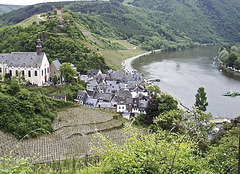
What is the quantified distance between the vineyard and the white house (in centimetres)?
754

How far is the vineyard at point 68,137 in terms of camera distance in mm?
15828

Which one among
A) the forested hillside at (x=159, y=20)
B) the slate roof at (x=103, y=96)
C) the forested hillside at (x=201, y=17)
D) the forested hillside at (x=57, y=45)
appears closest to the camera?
the slate roof at (x=103, y=96)

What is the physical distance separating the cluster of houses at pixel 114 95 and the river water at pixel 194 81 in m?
6.01

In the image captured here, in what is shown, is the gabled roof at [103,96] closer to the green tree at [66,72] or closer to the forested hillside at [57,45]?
the green tree at [66,72]

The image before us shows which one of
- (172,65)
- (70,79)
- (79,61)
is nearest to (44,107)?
(70,79)

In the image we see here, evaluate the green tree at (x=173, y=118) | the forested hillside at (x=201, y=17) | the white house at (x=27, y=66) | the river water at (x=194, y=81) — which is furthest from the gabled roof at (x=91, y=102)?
the forested hillside at (x=201, y=17)

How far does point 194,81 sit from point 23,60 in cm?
2852

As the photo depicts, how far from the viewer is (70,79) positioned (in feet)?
108

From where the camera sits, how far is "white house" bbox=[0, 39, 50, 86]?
30.2 m

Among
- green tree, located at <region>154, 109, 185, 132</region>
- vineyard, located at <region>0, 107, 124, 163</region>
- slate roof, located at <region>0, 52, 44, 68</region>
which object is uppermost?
slate roof, located at <region>0, 52, 44, 68</region>

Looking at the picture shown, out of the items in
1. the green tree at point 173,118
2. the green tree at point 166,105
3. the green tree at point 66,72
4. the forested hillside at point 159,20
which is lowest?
the green tree at point 166,105

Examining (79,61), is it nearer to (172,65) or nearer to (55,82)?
(55,82)

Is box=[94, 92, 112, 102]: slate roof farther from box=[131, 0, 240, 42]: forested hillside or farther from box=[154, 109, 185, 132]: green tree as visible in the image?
box=[131, 0, 240, 42]: forested hillside

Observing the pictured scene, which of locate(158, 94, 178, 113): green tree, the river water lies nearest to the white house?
locate(158, 94, 178, 113): green tree
